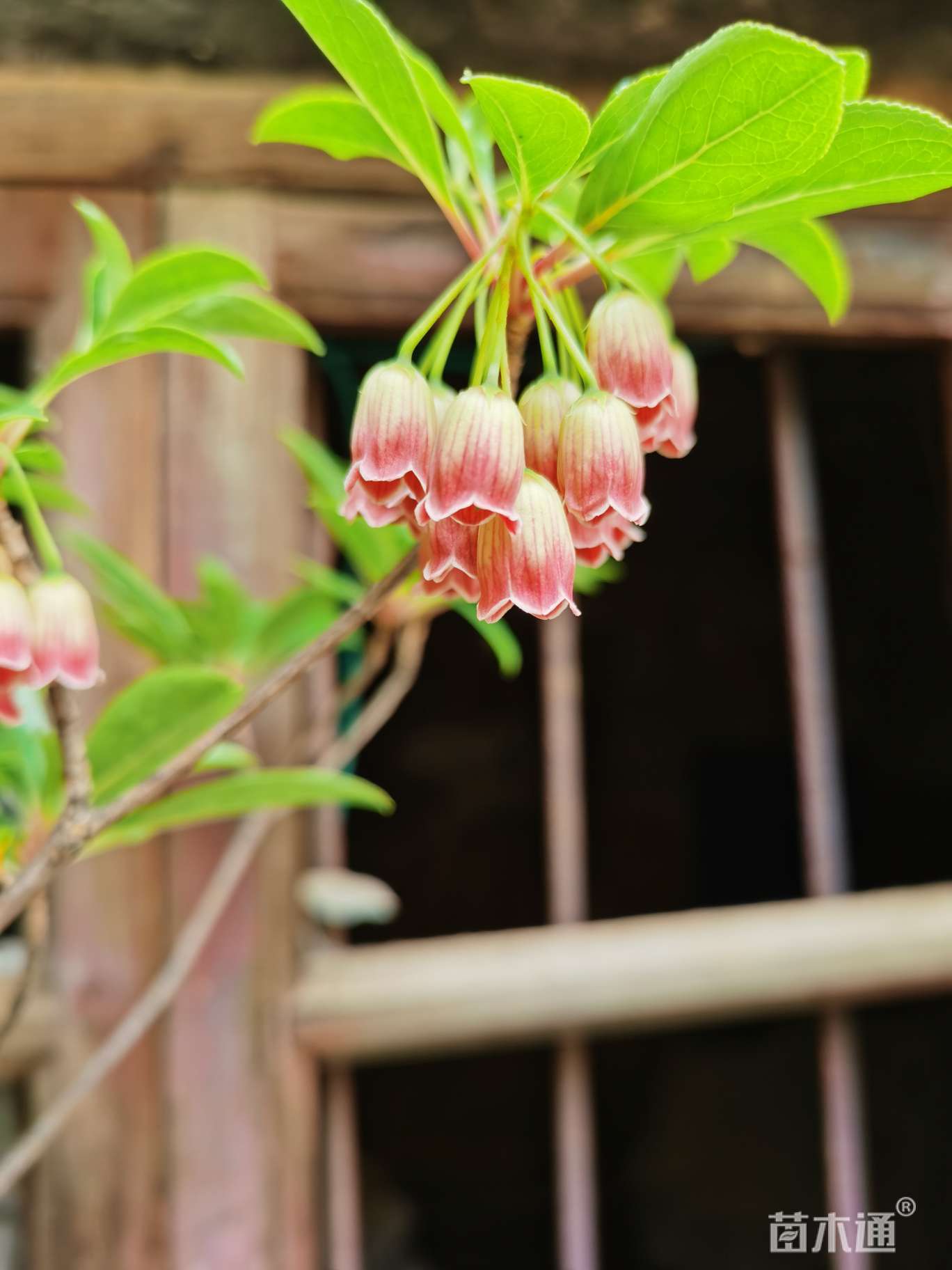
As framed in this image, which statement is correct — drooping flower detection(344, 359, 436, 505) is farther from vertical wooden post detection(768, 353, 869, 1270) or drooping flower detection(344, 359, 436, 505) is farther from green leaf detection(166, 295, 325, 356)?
vertical wooden post detection(768, 353, 869, 1270)

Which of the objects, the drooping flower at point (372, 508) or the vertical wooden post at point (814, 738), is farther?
the vertical wooden post at point (814, 738)

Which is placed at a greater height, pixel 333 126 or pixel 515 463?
pixel 333 126

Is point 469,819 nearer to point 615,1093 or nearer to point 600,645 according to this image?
point 600,645

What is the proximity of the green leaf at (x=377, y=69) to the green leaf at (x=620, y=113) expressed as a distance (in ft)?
0.24

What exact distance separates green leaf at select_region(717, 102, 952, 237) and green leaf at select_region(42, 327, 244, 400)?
0.79 feet

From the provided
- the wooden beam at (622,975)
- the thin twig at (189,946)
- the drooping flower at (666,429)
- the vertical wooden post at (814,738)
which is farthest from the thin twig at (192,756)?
the vertical wooden post at (814,738)

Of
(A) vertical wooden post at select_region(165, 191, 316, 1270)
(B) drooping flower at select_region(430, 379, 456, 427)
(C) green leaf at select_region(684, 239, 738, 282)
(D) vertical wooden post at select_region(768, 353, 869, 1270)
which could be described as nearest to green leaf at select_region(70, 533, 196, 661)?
(A) vertical wooden post at select_region(165, 191, 316, 1270)

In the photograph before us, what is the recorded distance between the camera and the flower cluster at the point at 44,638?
0.43m

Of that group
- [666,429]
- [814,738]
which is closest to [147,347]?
[666,429]

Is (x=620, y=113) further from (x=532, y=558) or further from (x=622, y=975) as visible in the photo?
(x=622, y=975)

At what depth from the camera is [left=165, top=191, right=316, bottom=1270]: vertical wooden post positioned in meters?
0.87

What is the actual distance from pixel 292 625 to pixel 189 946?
0.96 feet

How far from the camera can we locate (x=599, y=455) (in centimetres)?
40

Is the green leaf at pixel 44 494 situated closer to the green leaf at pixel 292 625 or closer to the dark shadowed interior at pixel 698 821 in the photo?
the green leaf at pixel 292 625
